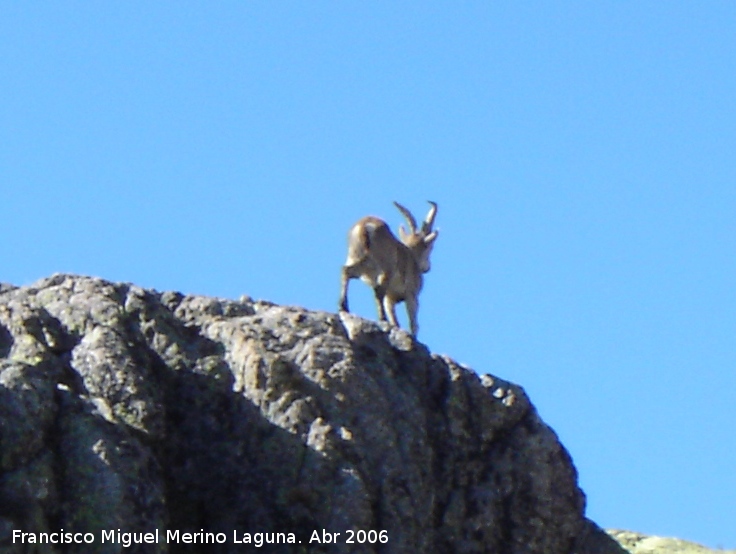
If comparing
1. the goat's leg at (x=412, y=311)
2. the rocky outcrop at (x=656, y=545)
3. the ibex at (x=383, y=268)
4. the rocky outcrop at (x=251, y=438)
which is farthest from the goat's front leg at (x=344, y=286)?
the rocky outcrop at (x=251, y=438)

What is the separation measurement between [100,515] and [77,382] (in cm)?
132

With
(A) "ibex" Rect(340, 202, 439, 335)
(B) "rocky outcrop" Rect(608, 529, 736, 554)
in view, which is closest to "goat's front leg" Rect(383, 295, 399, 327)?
(A) "ibex" Rect(340, 202, 439, 335)

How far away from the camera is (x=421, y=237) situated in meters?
24.9

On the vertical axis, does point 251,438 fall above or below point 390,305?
below

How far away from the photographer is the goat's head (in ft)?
79.6

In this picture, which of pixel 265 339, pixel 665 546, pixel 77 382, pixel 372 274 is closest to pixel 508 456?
pixel 265 339

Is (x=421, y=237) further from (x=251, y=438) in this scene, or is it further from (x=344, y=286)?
(x=251, y=438)

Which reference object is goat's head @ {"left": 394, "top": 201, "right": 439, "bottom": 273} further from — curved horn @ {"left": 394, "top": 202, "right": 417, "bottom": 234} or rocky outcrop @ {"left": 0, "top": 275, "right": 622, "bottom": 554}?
rocky outcrop @ {"left": 0, "top": 275, "right": 622, "bottom": 554}

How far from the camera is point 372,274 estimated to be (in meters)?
21.8

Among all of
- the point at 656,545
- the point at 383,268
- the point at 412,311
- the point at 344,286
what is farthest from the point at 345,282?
the point at 656,545

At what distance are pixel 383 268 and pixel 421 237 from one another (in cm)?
309

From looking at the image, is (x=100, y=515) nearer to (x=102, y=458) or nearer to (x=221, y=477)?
(x=102, y=458)

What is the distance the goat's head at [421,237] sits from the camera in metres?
24.3

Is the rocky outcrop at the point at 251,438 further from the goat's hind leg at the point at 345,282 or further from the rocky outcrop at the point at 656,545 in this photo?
the goat's hind leg at the point at 345,282
